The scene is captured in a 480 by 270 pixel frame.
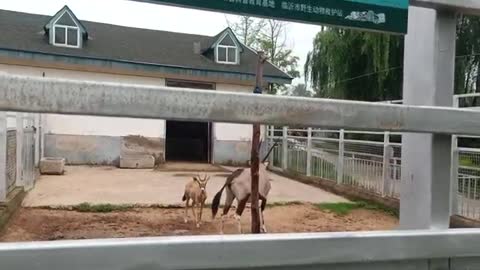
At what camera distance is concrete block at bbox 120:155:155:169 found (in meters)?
13.1

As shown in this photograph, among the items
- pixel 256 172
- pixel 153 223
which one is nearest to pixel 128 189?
pixel 153 223

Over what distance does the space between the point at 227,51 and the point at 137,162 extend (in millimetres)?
4737

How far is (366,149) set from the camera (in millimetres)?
8711

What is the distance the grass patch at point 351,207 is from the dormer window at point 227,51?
8.17 meters

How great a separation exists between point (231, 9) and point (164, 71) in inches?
503

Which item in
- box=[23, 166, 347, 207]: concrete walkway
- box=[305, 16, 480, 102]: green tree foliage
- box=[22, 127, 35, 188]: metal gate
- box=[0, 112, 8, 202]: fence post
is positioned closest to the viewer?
box=[0, 112, 8, 202]: fence post

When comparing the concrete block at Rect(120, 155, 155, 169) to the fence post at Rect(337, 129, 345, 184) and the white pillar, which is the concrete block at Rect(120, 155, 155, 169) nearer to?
the fence post at Rect(337, 129, 345, 184)

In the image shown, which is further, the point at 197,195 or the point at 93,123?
the point at 93,123

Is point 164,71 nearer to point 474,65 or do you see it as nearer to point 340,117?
point 474,65

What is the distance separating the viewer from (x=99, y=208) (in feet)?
23.2

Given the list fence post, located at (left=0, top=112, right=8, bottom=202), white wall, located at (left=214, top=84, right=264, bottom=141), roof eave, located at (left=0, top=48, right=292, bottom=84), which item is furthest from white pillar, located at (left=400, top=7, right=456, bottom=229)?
white wall, located at (left=214, top=84, right=264, bottom=141)

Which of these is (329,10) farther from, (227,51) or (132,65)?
(227,51)

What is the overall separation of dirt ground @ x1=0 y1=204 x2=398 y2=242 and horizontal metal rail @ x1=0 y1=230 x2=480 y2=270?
441 centimetres

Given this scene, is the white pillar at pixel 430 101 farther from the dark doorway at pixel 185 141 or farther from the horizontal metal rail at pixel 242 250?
the dark doorway at pixel 185 141
